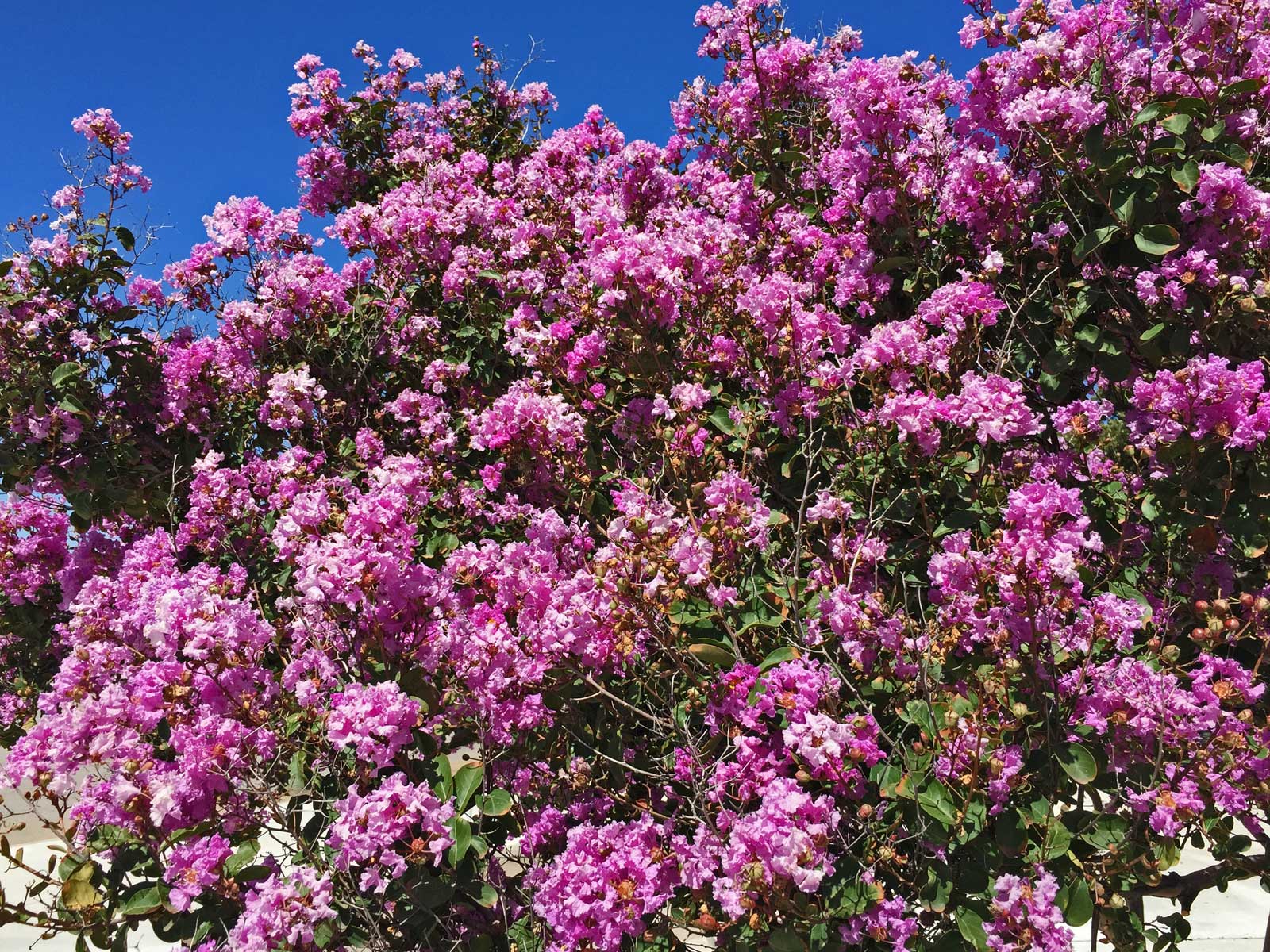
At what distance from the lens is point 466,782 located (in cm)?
231

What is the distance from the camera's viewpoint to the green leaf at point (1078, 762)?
2072 millimetres

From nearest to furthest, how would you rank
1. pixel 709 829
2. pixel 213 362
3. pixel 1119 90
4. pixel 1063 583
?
pixel 1063 583 < pixel 709 829 < pixel 1119 90 < pixel 213 362

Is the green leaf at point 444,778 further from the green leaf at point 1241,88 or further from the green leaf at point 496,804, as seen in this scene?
the green leaf at point 1241,88

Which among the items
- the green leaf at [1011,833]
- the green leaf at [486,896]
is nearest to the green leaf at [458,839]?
the green leaf at [486,896]

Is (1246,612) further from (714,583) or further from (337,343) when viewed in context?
(337,343)

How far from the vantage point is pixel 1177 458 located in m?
2.41

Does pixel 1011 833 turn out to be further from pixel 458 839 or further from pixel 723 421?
pixel 723 421

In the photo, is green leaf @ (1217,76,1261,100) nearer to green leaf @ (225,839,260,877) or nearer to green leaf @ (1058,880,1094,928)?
green leaf @ (1058,880,1094,928)

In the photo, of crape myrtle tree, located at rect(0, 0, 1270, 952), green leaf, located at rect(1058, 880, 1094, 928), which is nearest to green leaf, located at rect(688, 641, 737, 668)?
crape myrtle tree, located at rect(0, 0, 1270, 952)

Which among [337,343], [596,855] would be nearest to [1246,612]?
[596,855]

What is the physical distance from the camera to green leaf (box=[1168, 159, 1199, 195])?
2.43 metres

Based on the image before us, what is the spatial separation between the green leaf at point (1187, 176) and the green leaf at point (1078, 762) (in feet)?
5.23

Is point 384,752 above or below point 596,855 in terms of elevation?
above

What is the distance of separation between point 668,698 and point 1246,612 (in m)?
1.60
